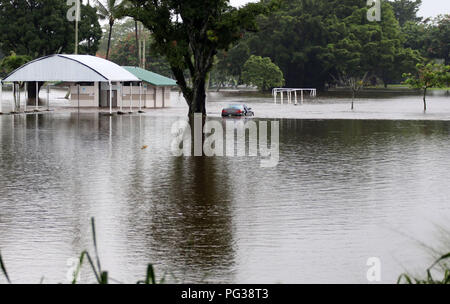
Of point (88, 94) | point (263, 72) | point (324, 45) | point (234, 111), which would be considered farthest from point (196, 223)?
point (324, 45)

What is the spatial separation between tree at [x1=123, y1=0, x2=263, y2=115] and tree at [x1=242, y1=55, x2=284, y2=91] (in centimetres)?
7466

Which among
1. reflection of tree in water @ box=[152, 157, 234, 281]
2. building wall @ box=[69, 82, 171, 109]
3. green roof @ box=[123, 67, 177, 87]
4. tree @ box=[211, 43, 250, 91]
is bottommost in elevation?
reflection of tree in water @ box=[152, 157, 234, 281]

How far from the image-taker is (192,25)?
53.4 m

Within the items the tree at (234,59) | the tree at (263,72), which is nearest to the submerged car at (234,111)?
the tree at (263,72)

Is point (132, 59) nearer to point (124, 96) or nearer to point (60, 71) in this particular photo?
point (124, 96)

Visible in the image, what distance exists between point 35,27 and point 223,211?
76.0 metres

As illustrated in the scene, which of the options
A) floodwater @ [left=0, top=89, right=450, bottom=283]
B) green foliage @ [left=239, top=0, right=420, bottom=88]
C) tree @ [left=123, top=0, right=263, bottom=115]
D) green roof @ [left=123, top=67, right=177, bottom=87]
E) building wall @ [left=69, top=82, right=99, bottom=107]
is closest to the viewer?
floodwater @ [left=0, top=89, right=450, bottom=283]

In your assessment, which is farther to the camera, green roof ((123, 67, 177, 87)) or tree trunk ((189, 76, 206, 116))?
green roof ((123, 67, 177, 87))

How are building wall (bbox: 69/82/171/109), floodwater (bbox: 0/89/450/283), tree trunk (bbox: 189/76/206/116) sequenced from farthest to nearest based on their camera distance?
building wall (bbox: 69/82/171/109)
tree trunk (bbox: 189/76/206/116)
floodwater (bbox: 0/89/450/283)

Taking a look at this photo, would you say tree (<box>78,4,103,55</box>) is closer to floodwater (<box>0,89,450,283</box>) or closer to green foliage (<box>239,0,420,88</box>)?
green foliage (<box>239,0,420,88</box>)

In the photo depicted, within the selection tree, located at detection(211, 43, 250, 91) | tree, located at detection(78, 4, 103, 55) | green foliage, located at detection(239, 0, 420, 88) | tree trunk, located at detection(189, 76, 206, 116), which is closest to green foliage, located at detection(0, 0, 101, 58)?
tree, located at detection(78, 4, 103, 55)

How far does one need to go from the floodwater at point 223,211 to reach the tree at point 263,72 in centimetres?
9917

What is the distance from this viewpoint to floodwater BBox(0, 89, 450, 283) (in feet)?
37.3
